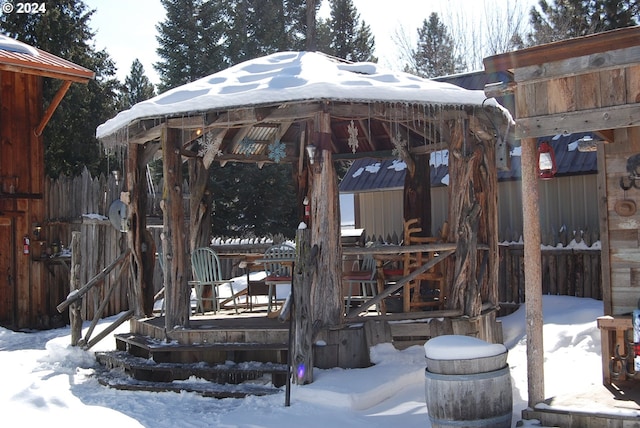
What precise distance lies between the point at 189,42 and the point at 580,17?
1086 cm

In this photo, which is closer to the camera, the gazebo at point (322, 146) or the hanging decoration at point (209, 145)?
the gazebo at point (322, 146)

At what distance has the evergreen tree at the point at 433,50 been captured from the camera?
27.6 meters

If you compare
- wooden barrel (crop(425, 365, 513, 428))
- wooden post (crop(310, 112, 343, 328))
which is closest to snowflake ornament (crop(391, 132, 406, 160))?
wooden post (crop(310, 112, 343, 328))

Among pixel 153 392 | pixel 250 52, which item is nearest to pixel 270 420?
pixel 153 392

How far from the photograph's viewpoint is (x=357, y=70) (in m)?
8.92

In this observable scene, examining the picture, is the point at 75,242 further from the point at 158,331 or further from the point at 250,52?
the point at 250,52

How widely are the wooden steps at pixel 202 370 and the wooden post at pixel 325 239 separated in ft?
2.01

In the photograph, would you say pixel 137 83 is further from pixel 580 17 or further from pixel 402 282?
pixel 402 282

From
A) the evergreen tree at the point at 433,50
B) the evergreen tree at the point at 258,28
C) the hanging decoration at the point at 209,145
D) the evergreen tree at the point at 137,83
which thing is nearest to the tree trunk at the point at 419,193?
the hanging decoration at the point at 209,145

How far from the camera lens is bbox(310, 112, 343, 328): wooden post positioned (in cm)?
788

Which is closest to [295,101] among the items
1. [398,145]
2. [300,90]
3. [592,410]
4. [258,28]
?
[300,90]

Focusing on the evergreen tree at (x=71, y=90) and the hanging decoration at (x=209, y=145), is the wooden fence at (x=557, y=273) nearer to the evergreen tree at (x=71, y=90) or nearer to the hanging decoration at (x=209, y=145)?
the hanging decoration at (x=209, y=145)

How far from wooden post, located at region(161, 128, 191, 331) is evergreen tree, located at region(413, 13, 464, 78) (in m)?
20.2

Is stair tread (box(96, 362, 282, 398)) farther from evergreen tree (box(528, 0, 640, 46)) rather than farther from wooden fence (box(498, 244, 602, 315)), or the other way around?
evergreen tree (box(528, 0, 640, 46))
